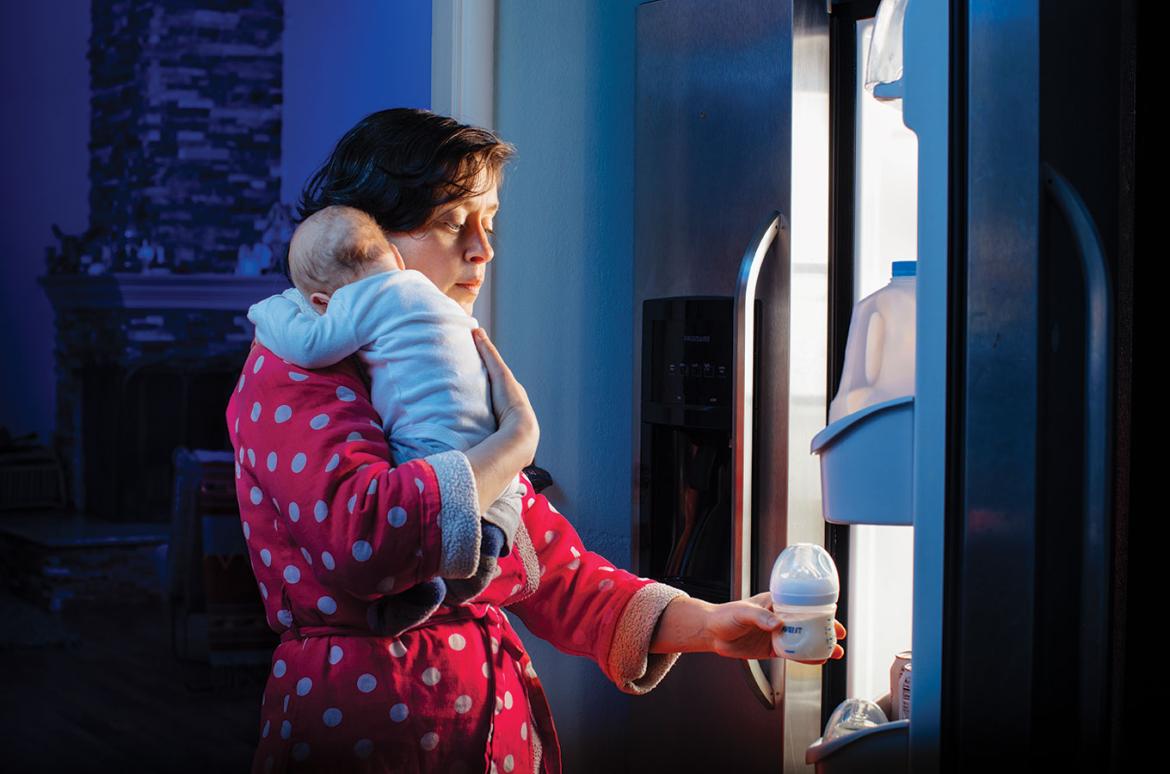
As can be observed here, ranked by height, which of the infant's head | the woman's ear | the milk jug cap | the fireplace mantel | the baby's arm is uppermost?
the fireplace mantel

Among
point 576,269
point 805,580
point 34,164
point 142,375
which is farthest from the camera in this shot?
point 142,375

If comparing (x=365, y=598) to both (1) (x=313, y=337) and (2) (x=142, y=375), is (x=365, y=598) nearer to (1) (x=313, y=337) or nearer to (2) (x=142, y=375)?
(1) (x=313, y=337)

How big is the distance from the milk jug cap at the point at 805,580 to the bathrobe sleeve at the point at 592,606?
6.1 inches

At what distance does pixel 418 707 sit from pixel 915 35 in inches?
33.2

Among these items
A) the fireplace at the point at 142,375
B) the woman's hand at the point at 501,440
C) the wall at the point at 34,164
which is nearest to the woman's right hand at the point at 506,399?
the woman's hand at the point at 501,440

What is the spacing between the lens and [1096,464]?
1125 mm

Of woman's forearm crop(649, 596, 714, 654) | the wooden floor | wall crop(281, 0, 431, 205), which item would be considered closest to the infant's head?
woman's forearm crop(649, 596, 714, 654)

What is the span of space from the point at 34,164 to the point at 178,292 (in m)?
0.94

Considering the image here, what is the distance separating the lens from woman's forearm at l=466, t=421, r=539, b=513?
3.79 ft

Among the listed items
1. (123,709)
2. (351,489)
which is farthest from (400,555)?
(123,709)

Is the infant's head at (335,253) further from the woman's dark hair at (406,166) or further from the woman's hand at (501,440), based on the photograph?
the woman's hand at (501,440)

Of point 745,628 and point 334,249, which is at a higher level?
point 334,249

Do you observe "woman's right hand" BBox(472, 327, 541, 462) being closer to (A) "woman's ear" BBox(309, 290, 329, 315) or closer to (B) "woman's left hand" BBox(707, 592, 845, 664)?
(A) "woman's ear" BBox(309, 290, 329, 315)

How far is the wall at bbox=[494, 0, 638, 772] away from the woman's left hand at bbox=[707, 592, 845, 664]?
124 cm
